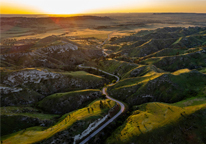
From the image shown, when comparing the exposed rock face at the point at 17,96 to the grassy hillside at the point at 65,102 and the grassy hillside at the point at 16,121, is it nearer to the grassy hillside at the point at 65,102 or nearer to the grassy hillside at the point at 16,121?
the grassy hillside at the point at 65,102

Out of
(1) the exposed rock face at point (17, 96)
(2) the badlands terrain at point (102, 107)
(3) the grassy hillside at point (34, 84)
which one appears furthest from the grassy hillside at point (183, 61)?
(1) the exposed rock face at point (17, 96)

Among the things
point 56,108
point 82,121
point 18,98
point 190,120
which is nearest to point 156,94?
point 190,120

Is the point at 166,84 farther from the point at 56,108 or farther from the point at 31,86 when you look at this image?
the point at 31,86

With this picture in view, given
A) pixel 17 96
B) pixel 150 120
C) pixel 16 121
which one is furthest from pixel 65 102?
pixel 150 120

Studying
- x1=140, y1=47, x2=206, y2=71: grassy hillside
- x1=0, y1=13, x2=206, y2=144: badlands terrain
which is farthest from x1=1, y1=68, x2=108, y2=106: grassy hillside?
x1=140, y1=47, x2=206, y2=71: grassy hillside

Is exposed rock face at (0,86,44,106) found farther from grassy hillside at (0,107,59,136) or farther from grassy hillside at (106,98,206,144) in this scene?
grassy hillside at (106,98,206,144)

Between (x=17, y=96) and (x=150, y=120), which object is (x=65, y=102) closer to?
(x=17, y=96)
